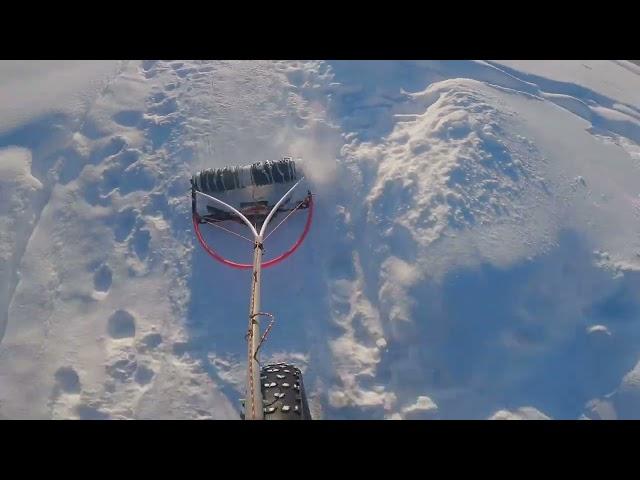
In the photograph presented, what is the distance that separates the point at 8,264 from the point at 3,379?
130cm

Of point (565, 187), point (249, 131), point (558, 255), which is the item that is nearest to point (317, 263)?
point (249, 131)

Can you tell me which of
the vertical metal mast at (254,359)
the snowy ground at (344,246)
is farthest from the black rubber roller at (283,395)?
the snowy ground at (344,246)

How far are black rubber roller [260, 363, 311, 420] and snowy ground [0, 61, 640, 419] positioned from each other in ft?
1.76

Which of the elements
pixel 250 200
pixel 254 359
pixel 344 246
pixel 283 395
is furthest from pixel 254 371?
pixel 250 200

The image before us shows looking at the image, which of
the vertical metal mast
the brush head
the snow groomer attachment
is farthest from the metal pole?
the brush head

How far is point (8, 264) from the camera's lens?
20.0ft

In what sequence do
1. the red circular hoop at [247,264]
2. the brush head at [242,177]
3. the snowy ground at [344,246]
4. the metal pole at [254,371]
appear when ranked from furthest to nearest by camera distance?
1. the brush head at [242,177]
2. the red circular hoop at [247,264]
3. the snowy ground at [344,246]
4. the metal pole at [254,371]

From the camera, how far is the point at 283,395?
4.79 metres

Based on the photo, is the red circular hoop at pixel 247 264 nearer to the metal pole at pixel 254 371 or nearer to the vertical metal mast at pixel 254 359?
the vertical metal mast at pixel 254 359

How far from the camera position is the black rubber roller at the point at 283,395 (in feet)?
15.4

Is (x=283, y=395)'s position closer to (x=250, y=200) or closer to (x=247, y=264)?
(x=247, y=264)

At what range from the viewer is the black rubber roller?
184 inches

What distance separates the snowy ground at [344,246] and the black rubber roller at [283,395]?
1.76ft

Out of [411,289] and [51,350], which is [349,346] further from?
[51,350]
